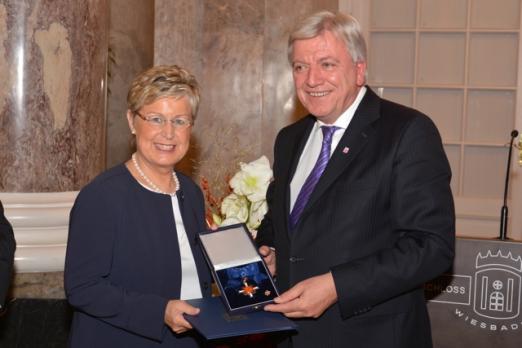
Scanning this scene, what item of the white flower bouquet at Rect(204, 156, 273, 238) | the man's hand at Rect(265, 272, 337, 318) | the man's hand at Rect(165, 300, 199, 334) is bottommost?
the man's hand at Rect(165, 300, 199, 334)

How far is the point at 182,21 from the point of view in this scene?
619cm

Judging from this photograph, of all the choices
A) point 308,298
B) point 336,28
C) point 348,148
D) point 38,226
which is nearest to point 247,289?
point 308,298

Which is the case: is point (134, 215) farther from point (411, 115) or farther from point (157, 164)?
point (411, 115)

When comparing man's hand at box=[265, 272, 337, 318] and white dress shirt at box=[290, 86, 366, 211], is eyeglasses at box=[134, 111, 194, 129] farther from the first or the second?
man's hand at box=[265, 272, 337, 318]

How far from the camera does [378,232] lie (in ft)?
8.17

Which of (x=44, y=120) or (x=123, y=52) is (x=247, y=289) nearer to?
(x=44, y=120)

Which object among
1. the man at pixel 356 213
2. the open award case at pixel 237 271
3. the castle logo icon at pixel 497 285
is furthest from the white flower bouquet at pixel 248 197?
the castle logo icon at pixel 497 285

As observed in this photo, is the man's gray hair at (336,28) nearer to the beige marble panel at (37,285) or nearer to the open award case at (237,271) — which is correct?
the open award case at (237,271)

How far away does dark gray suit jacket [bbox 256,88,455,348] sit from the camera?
2406 millimetres

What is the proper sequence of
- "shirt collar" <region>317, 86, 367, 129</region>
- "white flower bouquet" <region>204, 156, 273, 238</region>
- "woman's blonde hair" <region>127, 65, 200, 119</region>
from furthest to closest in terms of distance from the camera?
"white flower bouquet" <region>204, 156, 273, 238</region>
"shirt collar" <region>317, 86, 367, 129</region>
"woman's blonde hair" <region>127, 65, 200, 119</region>

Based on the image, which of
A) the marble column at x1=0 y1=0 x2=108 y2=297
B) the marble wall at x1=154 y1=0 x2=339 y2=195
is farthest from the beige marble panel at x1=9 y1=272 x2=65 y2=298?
the marble wall at x1=154 y1=0 x2=339 y2=195

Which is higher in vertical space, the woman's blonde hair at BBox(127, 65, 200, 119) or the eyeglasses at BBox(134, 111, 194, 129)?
the woman's blonde hair at BBox(127, 65, 200, 119)

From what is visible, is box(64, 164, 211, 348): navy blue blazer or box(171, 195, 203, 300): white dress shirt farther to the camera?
box(171, 195, 203, 300): white dress shirt

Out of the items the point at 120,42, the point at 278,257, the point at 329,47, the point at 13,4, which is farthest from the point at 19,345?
the point at 120,42
